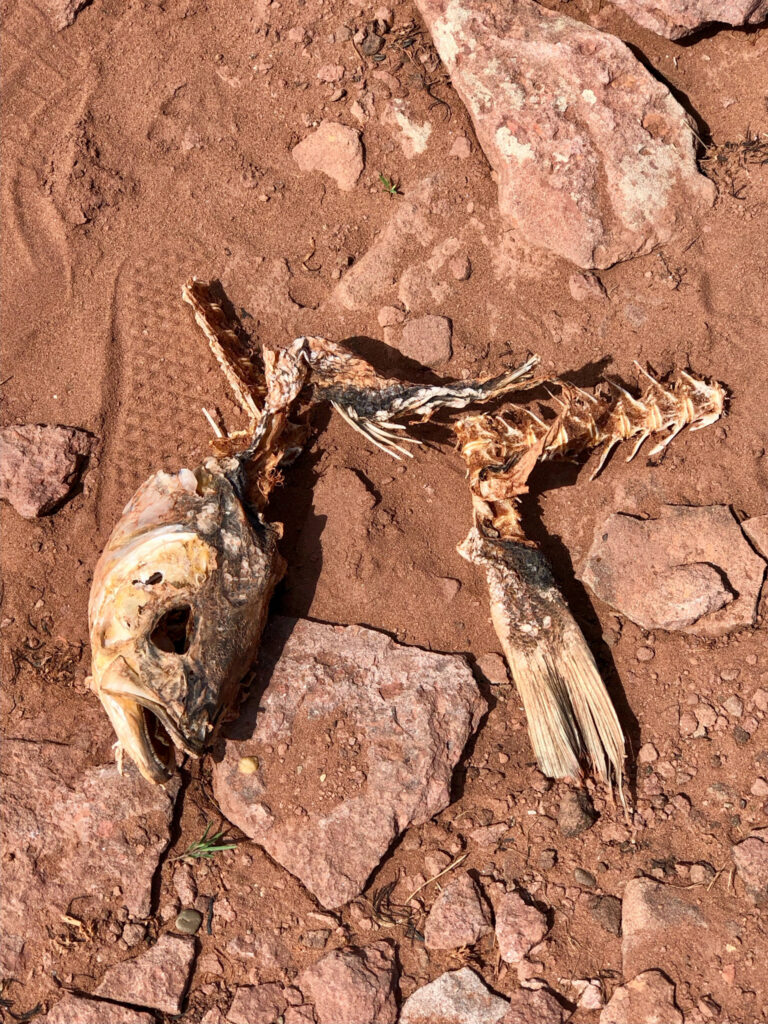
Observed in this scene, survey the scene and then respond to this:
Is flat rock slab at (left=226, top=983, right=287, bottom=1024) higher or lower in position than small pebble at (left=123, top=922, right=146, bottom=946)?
lower

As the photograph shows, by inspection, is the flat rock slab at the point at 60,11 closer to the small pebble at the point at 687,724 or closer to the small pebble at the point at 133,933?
the small pebble at the point at 133,933

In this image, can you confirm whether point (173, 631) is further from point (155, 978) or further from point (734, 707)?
point (734, 707)

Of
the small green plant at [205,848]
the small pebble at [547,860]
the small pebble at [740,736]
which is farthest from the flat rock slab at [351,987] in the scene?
the small pebble at [740,736]

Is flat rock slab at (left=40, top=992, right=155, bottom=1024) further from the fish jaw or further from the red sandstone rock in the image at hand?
the fish jaw

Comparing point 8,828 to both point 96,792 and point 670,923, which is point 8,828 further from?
point 670,923

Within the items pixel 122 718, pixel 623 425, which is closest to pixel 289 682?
pixel 122 718

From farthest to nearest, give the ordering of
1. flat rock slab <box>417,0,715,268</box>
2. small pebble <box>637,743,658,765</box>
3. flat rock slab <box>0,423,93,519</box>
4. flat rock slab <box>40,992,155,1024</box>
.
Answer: flat rock slab <box>417,0,715,268</box>
flat rock slab <box>0,423,93,519</box>
small pebble <box>637,743,658,765</box>
flat rock slab <box>40,992,155,1024</box>

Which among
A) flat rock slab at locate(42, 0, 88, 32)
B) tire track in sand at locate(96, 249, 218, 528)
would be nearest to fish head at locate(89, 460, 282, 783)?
tire track in sand at locate(96, 249, 218, 528)

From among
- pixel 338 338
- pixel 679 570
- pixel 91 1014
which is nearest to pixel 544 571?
pixel 679 570
